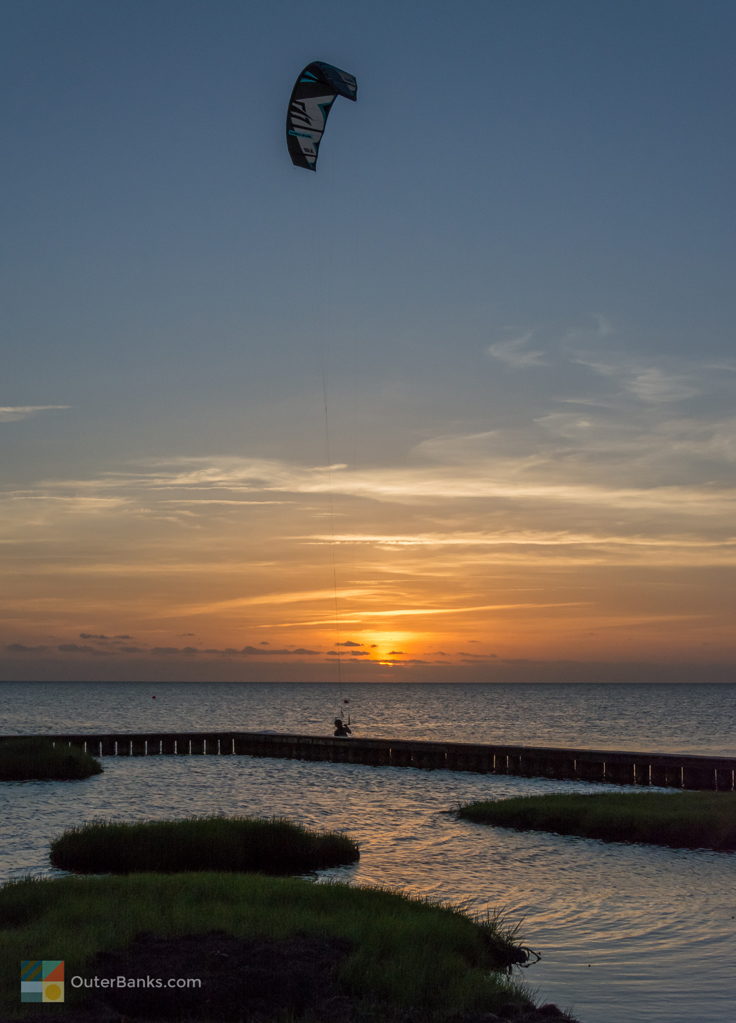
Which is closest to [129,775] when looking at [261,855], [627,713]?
[261,855]

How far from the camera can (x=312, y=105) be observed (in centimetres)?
2527

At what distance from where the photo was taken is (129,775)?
59469 mm

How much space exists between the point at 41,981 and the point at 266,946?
11.2ft

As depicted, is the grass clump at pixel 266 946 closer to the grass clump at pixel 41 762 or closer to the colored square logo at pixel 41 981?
the colored square logo at pixel 41 981

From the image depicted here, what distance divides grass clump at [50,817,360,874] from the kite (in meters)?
17.6

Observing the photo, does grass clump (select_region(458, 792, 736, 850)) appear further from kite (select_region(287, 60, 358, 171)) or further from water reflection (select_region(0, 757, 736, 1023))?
kite (select_region(287, 60, 358, 171))

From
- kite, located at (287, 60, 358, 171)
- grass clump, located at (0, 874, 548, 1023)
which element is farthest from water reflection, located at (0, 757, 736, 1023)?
kite, located at (287, 60, 358, 171)

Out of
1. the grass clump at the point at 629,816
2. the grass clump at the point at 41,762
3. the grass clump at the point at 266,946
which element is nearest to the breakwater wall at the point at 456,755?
the grass clump at the point at 629,816

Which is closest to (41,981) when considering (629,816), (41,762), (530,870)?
(530,870)

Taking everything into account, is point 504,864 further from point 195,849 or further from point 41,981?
point 41,981

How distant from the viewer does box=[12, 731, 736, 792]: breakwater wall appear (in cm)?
4825

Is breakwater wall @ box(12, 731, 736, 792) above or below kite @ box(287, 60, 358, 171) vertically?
below

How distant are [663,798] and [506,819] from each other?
686cm

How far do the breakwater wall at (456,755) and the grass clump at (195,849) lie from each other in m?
25.1
